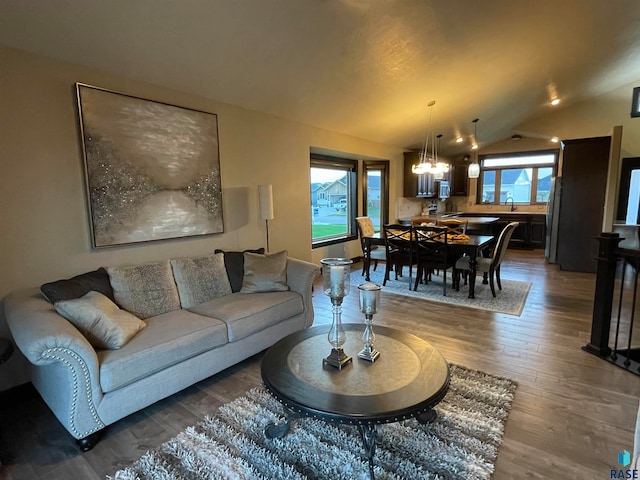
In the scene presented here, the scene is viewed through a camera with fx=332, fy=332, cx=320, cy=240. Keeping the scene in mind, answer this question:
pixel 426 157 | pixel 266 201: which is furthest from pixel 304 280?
pixel 426 157

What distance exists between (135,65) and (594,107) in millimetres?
8874

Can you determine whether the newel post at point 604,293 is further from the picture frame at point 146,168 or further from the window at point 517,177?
the window at point 517,177

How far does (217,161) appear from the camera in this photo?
356cm

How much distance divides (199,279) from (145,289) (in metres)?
0.47

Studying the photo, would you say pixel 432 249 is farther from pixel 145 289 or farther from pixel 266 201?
pixel 145 289

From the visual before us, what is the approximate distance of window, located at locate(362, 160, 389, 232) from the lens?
278 inches

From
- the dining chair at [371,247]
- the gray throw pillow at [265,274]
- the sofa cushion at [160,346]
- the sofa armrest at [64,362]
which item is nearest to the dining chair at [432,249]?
the dining chair at [371,247]

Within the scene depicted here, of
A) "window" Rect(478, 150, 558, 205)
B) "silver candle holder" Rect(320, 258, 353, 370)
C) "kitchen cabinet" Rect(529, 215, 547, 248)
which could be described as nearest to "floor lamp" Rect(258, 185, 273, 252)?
"silver candle holder" Rect(320, 258, 353, 370)

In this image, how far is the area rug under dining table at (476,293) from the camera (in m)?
4.10

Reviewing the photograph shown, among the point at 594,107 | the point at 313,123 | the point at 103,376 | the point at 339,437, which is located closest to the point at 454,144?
the point at 594,107

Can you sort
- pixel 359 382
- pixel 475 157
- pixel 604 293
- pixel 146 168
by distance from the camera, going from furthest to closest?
pixel 475 157 < pixel 146 168 < pixel 604 293 < pixel 359 382

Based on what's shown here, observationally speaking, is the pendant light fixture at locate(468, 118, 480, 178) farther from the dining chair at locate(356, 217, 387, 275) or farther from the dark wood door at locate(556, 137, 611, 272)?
the dining chair at locate(356, 217, 387, 275)

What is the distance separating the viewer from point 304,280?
3.22 metres

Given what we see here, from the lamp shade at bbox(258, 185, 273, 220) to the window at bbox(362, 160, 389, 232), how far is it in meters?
3.48
